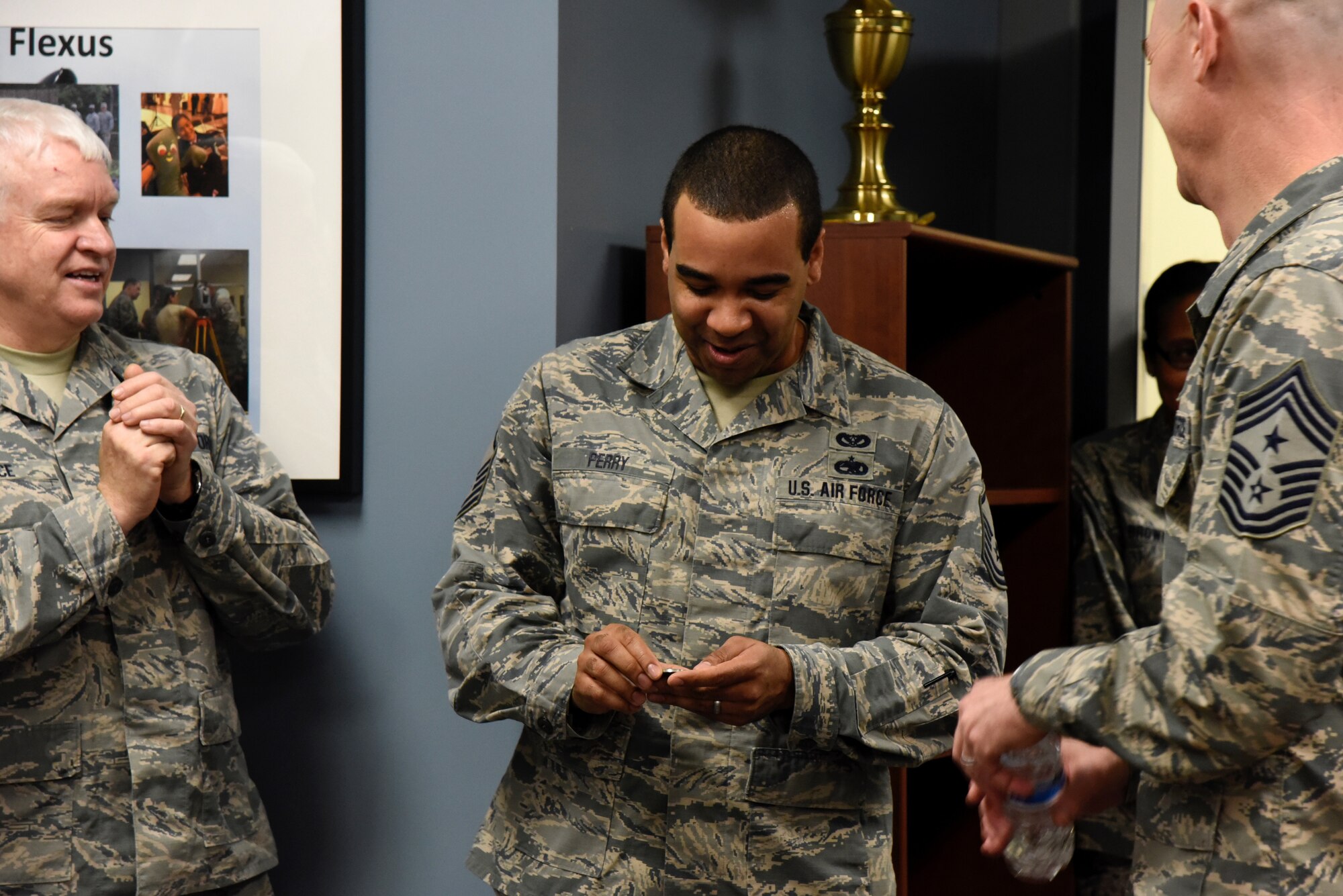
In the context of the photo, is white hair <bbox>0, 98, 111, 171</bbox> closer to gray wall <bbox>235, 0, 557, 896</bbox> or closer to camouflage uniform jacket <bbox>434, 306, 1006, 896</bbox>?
gray wall <bbox>235, 0, 557, 896</bbox>

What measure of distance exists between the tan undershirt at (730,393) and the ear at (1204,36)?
687 millimetres

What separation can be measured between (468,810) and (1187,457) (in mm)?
1311

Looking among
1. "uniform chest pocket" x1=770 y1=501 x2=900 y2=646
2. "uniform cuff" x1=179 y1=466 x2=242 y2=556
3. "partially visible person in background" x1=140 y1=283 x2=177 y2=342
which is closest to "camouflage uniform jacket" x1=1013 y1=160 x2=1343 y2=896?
"uniform chest pocket" x1=770 y1=501 x2=900 y2=646

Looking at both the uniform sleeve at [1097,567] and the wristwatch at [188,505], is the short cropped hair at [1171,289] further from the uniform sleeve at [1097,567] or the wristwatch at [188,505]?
the wristwatch at [188,505]

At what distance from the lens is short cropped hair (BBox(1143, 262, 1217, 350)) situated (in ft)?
9.05

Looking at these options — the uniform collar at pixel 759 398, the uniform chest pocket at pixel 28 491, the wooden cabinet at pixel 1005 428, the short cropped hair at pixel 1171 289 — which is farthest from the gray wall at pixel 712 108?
the uniform chest pocket at pixel 28 491

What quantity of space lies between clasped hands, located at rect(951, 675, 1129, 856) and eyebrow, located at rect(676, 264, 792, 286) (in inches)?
24.0

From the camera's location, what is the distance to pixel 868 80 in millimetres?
2498

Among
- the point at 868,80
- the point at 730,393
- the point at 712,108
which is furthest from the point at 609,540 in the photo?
the point at 868,80

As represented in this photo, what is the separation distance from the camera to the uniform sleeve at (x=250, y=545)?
1.74 metres

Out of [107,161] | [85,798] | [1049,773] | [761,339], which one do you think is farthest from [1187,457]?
[107,161]

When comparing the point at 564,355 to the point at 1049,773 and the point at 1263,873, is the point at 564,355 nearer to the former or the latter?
the point at 1049,773

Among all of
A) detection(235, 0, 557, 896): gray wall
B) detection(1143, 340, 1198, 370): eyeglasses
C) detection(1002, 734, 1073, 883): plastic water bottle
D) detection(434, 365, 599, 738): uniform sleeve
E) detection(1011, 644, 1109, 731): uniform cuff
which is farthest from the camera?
detection(1143, 340, 1198, 370): eyeglasses

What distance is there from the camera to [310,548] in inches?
74.7
